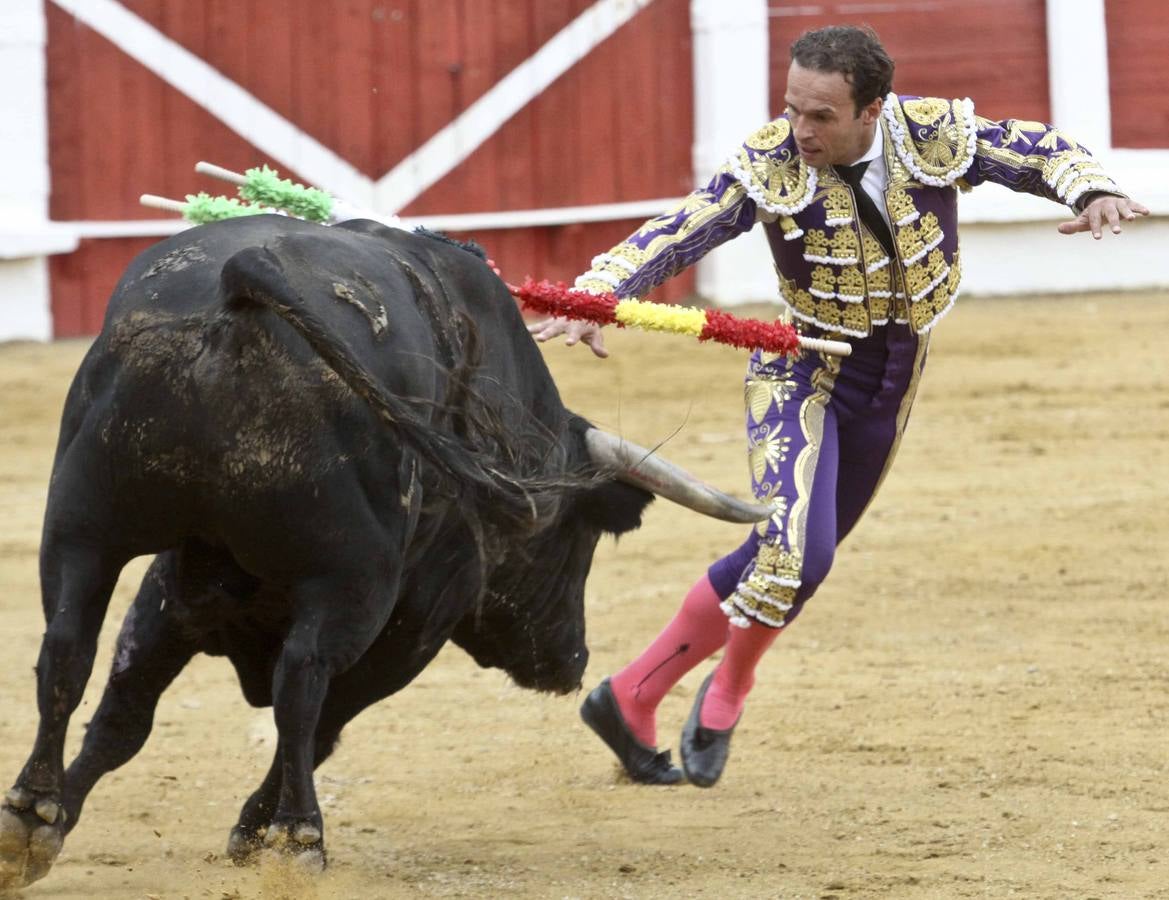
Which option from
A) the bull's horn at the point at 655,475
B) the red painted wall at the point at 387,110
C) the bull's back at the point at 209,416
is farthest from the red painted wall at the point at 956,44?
the bull's back at the point at 209,416

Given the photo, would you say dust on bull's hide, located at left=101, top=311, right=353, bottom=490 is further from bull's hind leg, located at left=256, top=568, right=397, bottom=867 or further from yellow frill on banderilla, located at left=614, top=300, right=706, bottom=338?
yellow frill on banderilla, located at left=614, top=300, right=706, bottom=338

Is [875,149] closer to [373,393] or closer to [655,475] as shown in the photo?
[655,475]

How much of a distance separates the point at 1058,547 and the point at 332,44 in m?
4.05

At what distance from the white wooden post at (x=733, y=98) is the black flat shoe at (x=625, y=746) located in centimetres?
490

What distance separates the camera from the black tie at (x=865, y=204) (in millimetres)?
3566

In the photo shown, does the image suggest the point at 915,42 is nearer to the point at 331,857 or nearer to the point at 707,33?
the point at 707,33

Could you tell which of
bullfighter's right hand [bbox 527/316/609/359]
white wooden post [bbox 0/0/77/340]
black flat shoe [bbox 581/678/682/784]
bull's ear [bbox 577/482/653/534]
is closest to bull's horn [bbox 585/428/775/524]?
bull's ear [bbox 577/482/653/534]

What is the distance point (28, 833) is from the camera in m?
2.88

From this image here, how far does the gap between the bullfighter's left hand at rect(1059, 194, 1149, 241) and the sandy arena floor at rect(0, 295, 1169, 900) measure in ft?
3.25

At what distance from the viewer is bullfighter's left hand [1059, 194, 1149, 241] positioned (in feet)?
11.1

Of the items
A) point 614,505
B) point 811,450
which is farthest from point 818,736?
point 614,505

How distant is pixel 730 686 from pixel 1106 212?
1.08 meters

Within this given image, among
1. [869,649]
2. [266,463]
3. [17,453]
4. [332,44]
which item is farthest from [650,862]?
[332,44]

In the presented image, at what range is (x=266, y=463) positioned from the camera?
263 centimetres
